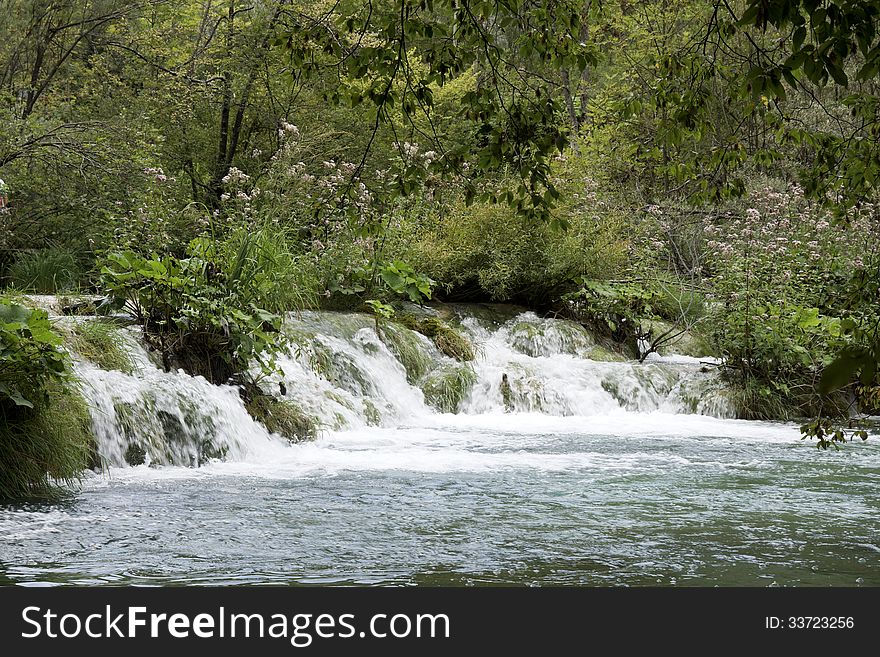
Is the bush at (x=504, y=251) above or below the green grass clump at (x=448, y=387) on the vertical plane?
above

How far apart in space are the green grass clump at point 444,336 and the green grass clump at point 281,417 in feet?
11.7

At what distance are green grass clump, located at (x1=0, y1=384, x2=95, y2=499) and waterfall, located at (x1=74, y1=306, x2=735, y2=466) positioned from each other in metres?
0.77

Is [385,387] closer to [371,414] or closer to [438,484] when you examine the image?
[371,414]

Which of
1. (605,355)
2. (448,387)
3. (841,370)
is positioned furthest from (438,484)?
(605,355)

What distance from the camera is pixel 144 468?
7.02 meters

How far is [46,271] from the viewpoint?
1288cm

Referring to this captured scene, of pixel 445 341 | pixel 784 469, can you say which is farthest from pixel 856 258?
pixel 784 469

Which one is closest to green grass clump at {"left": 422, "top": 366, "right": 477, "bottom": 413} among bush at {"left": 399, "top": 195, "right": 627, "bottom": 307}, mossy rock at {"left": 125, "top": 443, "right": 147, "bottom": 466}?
bush at {"left": 399, "top": 195, "right": 627, "bottom": 307}

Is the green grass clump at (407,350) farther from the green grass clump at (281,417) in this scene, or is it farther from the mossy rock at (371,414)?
the green grass clump at (281,417)

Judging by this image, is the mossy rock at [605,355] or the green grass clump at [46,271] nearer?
the green grass clump at [46,271]

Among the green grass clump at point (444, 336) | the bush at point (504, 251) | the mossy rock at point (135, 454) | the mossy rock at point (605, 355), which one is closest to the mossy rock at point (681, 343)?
the mossy rock at point (605, 355)

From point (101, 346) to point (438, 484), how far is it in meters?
3.13

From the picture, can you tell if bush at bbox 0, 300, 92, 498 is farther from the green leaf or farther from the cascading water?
the green leaf

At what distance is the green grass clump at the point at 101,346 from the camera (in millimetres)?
7664
